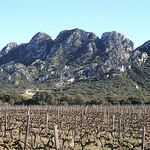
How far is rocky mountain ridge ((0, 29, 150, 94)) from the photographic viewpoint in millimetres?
120419

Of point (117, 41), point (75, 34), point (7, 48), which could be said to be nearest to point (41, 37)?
point (7, 48)

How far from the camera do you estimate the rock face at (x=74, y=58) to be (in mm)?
121188

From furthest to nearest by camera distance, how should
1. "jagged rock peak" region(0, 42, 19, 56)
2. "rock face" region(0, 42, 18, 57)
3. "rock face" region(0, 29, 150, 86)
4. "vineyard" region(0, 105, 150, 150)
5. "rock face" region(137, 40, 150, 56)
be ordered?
"jagged rock peak" region(0, 42, 19, 56) → "rock face" region(0, 42, 18, 57) → "rock face" region(137, 40, 150, 56) → "rock face" region(0, 29, 150, 86) → "vineyard" region(0, 105, 150, 150)

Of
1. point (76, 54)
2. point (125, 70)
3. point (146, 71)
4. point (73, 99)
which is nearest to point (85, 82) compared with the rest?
point (125, 70)

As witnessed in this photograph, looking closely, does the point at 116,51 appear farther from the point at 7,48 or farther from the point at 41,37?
the point at 7,48

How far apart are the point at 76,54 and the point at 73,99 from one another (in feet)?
268

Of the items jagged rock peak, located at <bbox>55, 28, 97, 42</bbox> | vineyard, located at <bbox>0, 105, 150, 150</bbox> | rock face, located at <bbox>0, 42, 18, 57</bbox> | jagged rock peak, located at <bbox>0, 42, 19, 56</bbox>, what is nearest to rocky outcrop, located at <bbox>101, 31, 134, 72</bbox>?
jagged rock peak, located at <bbox>55, 28, 97, 42</bbox>

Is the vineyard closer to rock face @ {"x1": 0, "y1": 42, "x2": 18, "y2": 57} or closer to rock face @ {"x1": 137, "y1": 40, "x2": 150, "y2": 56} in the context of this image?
rock face @ {"x1": 137, "y1": 40, "x2": 150, "y2": 56}

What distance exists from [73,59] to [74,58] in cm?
102

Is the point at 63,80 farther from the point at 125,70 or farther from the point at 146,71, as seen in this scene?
the point at 146,71

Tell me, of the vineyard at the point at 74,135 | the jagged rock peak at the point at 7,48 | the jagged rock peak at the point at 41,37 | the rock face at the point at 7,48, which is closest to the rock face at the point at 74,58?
the rock face at the point at 7,48

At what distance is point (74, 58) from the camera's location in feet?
470

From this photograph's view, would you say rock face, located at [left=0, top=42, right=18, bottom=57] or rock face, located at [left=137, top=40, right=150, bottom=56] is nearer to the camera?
rock face, located at [left=137, top=40, right=150, bottom=56]

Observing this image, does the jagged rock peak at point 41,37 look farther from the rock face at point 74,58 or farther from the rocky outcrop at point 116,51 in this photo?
the rocky outcrop at point 116,51
